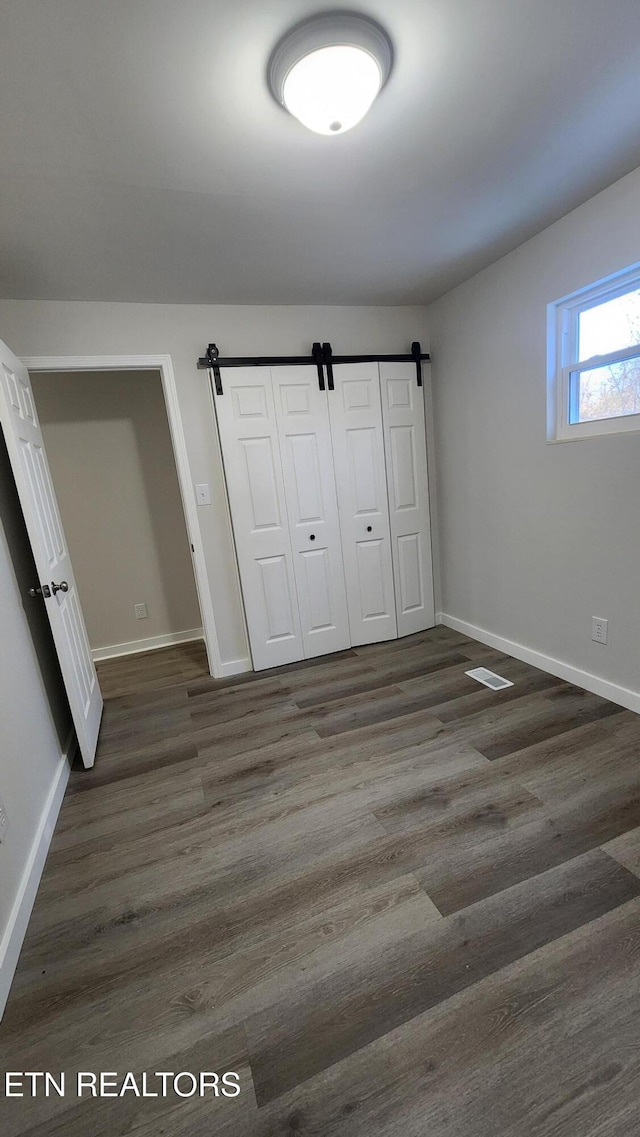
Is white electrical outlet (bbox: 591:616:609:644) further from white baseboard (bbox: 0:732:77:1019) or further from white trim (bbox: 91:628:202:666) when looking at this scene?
white trim (bbox: 91:628:202:666)

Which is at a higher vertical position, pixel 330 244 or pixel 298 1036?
pixel 330 244

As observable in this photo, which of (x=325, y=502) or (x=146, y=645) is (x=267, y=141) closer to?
(x=325, y=502)

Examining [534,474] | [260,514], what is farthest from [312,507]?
[534,474]

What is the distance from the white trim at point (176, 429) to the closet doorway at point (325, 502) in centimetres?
25

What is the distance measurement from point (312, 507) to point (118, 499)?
1713 millimetres

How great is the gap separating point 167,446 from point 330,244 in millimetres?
2103

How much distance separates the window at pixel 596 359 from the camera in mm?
1924

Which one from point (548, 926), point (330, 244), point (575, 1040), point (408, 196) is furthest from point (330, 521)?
point (575, 1040)

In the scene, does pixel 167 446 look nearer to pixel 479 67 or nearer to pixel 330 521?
pixel 330 521

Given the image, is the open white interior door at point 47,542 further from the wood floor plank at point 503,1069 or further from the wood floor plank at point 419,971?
the wood floor plank at point 503,1069

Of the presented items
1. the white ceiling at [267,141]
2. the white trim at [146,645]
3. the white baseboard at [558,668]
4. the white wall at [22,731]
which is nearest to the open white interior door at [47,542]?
the white wall at [22,731]

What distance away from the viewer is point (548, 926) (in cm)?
121

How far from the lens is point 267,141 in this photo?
1.36 m

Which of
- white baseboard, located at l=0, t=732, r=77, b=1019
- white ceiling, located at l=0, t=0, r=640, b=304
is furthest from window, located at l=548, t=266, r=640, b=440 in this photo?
white baseboard, located at l=0, t=732, r=77, b=1019
